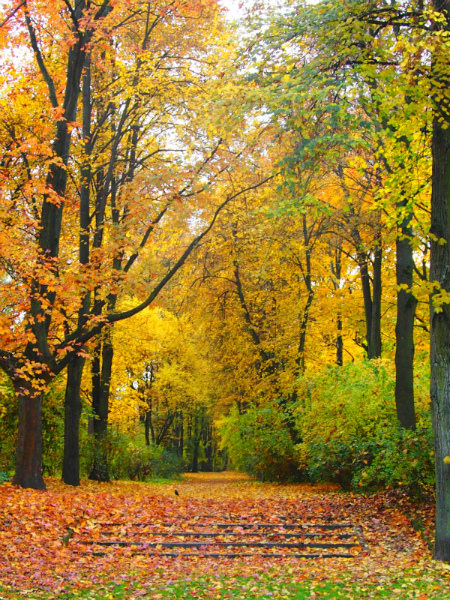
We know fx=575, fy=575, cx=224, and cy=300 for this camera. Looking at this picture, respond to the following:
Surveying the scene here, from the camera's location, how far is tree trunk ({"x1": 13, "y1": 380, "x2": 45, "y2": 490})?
11633mm

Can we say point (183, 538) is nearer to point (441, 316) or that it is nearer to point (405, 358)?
point (441, 316)

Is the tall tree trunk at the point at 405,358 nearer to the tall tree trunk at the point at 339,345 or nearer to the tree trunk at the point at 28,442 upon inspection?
the tree trunk at the point at 28,442

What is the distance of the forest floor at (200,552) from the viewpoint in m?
6.14

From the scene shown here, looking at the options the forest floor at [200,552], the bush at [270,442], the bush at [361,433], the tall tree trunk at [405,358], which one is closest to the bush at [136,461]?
the bush at [270,442]

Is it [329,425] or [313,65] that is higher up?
[313,65]

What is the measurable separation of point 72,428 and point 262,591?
979cm

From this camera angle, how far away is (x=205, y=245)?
20.4m

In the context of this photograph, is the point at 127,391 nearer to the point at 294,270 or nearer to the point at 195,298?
the point at 195,298

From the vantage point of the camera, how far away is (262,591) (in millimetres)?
6090

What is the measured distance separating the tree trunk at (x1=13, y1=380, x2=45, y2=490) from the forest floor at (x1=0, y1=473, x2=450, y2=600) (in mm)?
402

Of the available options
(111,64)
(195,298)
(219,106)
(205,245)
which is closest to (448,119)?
(219,106)

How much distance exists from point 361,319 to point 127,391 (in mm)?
10197

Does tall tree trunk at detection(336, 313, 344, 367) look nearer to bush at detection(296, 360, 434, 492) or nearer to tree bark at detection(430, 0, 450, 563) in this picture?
bush at detection(296, 360, 434, 492)

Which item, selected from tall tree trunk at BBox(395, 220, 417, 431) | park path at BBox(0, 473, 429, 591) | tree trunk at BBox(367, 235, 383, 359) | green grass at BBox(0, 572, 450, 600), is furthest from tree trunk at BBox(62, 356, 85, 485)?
tree trunk at BBox(367, 235, 383, 359)
